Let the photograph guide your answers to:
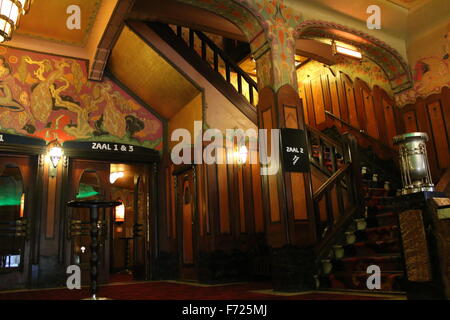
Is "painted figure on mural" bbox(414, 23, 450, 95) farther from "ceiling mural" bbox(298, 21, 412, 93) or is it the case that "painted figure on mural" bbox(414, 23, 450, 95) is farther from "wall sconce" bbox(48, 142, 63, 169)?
"wall sconce" bbox(48, 142, 63, 169)

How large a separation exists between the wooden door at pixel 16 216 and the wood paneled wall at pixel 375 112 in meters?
7.33

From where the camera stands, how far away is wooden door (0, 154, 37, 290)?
22.3ft

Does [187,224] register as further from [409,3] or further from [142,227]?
[409,3]

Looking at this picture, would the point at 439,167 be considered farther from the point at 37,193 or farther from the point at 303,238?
the point at 37,193

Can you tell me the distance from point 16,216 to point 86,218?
129cm

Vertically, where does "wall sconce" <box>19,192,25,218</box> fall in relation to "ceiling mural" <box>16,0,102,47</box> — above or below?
below

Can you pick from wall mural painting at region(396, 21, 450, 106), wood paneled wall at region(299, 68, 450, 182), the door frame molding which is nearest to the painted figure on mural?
wall mural painting at region(396, 21, 450, 106)

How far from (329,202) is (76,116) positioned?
5228 millimetres

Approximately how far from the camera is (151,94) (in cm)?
819

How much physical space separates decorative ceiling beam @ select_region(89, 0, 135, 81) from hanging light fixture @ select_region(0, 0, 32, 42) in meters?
1.82

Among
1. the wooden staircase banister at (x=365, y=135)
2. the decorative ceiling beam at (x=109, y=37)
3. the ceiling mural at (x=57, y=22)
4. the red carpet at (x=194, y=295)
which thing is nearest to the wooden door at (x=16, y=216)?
the red carpet at (x=194, y=295)

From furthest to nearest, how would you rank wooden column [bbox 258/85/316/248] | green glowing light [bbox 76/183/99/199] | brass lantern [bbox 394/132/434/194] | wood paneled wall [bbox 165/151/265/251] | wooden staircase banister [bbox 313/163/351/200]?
green glowing light [bbox 76/183/99/199], wood paneled wall [bbox 165/151/265/251], wooden staircase banister [bbox 313/163/351/200], wooden column [bbox 258/85/316/248], brass lantern [bbox 394/132/434/194]

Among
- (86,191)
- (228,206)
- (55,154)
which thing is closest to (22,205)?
(55,154)
